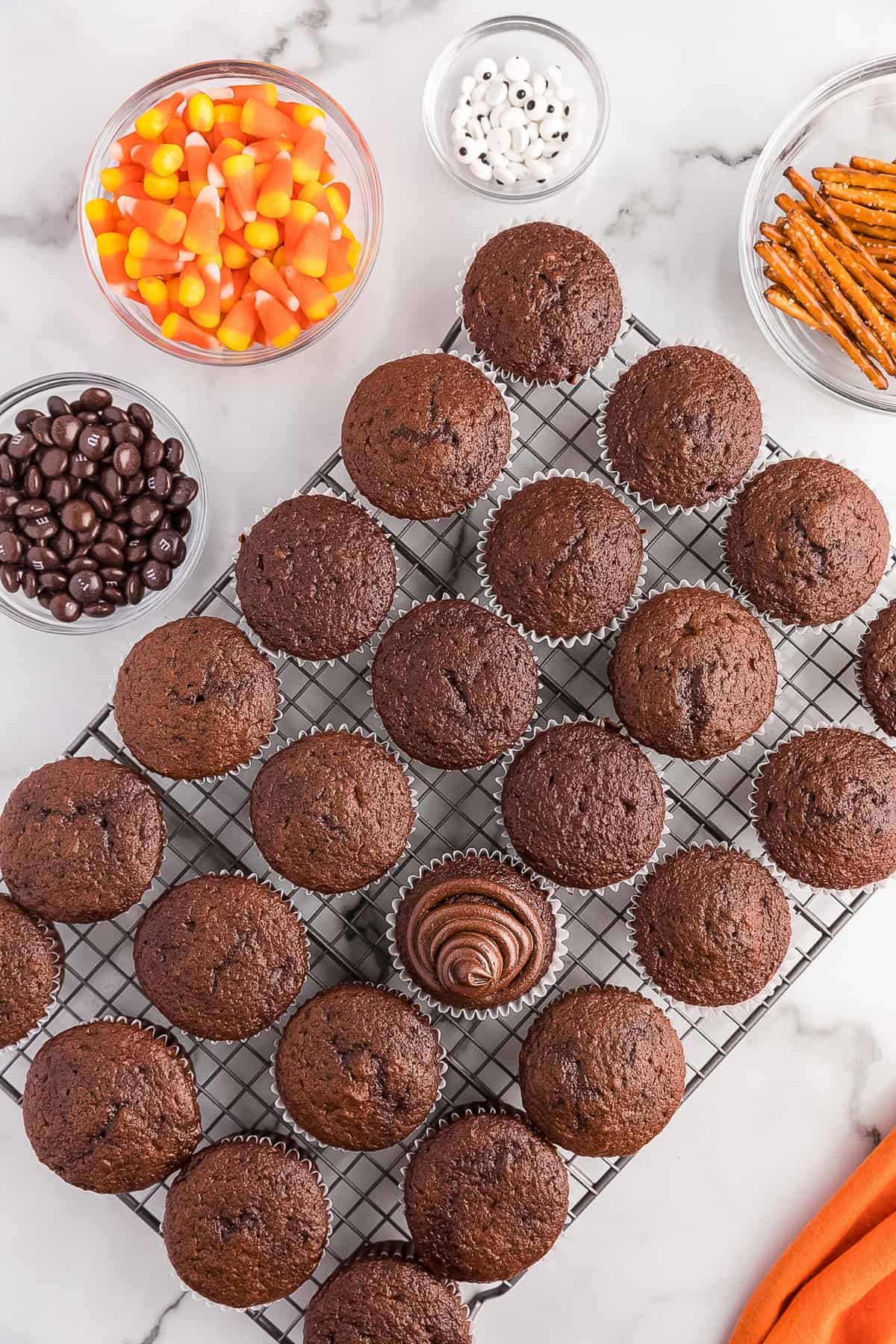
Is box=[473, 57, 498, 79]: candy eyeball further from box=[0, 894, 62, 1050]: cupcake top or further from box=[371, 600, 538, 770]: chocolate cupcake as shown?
box=[0, 894, 62, 1050]: cupcake top

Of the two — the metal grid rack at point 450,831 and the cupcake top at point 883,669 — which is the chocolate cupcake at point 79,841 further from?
the cupcake top at point 883,669

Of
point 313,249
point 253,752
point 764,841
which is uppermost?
point 313,249

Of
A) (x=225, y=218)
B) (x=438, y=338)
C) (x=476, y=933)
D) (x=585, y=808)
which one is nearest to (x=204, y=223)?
(x=225, y=218)

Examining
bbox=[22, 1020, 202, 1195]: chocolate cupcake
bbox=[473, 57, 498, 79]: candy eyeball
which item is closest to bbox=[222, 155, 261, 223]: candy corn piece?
bbox=[473, 57, 498, 79]: candy eyeball

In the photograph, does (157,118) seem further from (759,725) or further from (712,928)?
(712,928)

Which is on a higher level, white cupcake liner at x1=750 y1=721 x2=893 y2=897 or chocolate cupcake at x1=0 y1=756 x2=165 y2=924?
white cupcake liner at x1=750 y1=721 x2=893 y2=897

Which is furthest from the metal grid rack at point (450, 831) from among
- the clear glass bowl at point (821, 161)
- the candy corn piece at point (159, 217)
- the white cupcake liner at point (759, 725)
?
the candy corn piece at point (159, 217)

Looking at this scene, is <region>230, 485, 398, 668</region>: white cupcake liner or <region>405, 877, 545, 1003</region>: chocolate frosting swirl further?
<region>230, 485, 398, 668</region>: white cupcake liner

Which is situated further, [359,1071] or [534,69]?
[534,69]
